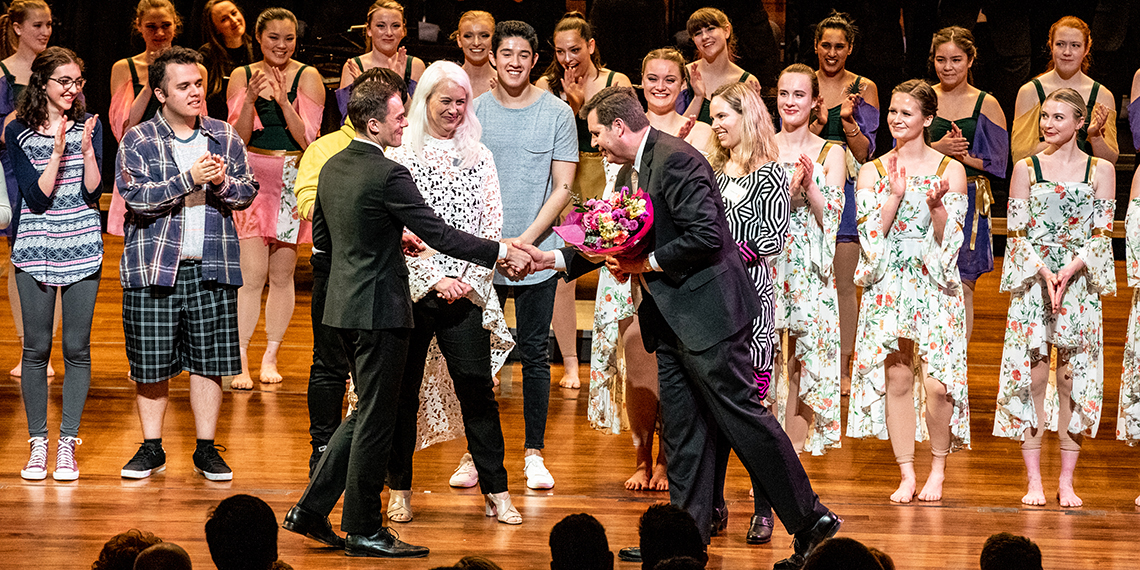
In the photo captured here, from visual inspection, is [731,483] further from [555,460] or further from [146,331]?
[146,331]

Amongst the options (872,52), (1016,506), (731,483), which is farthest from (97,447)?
(872,52)

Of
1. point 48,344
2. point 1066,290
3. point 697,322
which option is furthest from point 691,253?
point 48,344

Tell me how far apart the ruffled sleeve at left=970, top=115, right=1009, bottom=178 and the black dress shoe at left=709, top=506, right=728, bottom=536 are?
2.33m

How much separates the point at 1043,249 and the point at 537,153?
5.89ft

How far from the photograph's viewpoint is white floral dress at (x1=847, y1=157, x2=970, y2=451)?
4.24m

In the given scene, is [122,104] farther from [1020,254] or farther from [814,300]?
→ [1020,254]

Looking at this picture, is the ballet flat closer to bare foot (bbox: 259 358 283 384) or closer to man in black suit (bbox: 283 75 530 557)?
man in black suit (bbox: 283 75 530 557)

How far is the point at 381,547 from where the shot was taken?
11.7 feet

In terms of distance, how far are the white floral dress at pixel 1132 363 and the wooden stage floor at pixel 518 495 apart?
9.0 inches

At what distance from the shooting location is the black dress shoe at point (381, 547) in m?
3.56

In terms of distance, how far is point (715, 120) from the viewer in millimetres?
3947

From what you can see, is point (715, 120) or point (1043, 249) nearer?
point (715, 120)

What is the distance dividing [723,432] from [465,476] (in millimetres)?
1212

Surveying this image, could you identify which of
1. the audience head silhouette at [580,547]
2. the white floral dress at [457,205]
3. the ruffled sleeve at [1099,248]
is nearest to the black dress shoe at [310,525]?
the white floral dress at [457,205]
